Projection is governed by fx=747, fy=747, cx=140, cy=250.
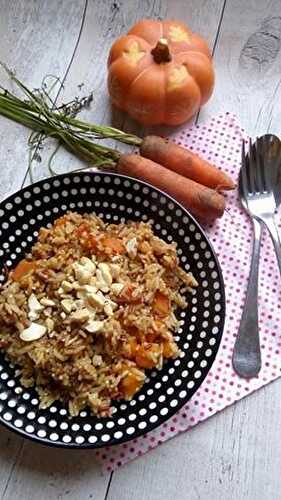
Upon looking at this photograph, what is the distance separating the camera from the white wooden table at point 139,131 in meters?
1.28

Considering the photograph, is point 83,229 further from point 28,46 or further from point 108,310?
point 28,46

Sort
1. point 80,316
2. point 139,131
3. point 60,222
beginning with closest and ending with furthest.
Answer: point 80,316
point 60,222
point 139,131

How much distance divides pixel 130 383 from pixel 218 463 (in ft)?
0.71

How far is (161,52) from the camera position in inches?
56.7

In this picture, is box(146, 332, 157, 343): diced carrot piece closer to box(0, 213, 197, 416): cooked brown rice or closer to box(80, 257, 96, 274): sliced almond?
box(0, 213, 197, 416): cooked brown rice

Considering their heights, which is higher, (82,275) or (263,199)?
(263,199)

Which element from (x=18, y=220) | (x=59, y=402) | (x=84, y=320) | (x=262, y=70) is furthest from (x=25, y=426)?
(x=262, y=70)

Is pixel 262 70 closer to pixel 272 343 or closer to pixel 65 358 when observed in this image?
pixel 272 343

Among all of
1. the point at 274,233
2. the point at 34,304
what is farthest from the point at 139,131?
the point at 34,304

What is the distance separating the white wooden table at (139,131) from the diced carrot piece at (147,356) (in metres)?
0.15

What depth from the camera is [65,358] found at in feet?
4.06

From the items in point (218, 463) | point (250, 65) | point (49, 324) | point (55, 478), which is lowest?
point (55, 478)

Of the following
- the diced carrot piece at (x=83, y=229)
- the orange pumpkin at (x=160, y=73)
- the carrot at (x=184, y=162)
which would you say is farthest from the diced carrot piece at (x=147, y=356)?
the orange pumpkin at (x=160, y=73)

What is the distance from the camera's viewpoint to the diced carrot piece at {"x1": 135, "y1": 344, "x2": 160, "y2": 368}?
Result: 4.12ft
